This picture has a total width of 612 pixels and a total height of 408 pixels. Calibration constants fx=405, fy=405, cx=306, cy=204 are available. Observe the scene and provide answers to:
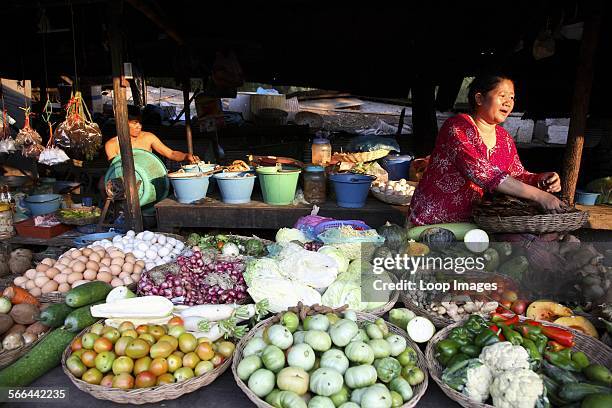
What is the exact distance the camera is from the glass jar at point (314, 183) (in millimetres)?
4070

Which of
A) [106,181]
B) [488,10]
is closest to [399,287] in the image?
[106,181]

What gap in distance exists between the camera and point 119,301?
2264 mm

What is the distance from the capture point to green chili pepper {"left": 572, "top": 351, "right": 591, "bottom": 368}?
181 centimetres

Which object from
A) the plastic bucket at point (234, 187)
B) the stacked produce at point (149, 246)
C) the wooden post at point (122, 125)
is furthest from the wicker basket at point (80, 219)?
the plastic bucket at point (234, 187)

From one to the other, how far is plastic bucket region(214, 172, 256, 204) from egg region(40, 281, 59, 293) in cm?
170

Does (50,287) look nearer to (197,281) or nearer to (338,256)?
(197,281)

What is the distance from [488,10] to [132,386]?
4.83m

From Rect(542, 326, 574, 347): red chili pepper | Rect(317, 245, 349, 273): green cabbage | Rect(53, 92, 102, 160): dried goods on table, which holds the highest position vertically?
Rect(53, 92, 102, 160): dried goods on table

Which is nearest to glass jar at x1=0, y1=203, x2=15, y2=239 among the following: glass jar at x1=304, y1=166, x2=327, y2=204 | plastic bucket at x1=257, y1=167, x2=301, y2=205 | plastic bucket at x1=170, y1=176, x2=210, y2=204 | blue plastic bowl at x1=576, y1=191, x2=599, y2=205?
plastic bucket at x1=170, y1=176, x2=210, y2=204

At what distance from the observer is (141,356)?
1854 millimetres

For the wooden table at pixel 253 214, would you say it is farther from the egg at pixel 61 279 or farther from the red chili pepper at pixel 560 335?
the red chili pepper at pixel 560 335

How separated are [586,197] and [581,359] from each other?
299 centimetres

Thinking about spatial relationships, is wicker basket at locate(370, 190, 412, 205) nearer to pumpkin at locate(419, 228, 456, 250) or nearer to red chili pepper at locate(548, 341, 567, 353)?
pumpkin at locate(419, 228, 456, 250)

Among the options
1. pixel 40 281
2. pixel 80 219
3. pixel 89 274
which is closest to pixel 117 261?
pixel 89 274
